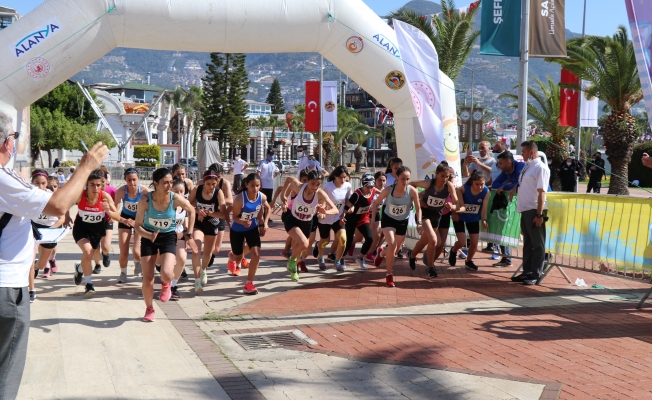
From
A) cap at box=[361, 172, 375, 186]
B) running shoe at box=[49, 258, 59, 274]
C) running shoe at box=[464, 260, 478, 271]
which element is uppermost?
cap at box=[361, 172, 375, 186]

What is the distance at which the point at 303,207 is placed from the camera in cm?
1011

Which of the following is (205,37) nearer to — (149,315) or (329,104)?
(149,315)

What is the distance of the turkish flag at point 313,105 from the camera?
27188 mm

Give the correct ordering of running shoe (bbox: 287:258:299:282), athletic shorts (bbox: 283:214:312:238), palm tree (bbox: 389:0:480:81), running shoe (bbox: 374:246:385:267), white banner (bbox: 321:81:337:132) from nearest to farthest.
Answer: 1. athletic shorts (bbox: 283:214:312:238)
2. running shoe (bbox: 287:258:299:282)
3. running shoe (bbox: 374:246:385:267)
4. palm tree (bbox: 389:0:480:81)
5. white banner (bbox: 321:81:337:132)

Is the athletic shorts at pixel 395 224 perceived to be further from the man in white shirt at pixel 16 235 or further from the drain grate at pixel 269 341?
the man in white shirt at pixel 16 235

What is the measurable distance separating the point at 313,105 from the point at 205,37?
16.1m

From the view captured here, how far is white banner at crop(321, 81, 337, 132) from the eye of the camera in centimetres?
2670

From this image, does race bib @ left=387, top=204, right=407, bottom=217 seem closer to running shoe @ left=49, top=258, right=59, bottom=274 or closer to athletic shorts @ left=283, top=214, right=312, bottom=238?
athletic shorts @ left=283, top=214, right=312, bottom=238

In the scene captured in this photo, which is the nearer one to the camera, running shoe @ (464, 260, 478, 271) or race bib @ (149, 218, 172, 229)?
race bib @ (149, 218, 172, 229)

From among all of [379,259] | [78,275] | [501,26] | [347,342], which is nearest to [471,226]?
[379,259]

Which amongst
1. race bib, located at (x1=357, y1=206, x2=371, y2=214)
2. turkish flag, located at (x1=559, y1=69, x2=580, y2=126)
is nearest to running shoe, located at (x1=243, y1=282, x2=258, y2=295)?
race bib, located at (x1=357, y1=206, x2=371, y2=214)

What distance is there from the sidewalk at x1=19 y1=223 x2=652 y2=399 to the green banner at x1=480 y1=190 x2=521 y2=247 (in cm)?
108

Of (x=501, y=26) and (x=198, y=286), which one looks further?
(x=501, y=26)

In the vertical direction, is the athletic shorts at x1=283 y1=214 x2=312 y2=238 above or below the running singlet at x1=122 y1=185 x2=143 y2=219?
below
